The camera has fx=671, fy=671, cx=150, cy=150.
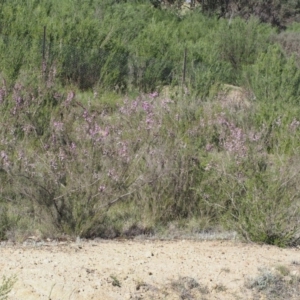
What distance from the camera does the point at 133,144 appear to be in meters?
7.97

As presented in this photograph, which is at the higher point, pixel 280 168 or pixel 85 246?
pixel 280 168

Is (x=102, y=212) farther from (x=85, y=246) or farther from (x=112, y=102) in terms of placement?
(x=112, y=102)

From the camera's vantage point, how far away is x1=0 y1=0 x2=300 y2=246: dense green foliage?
6.73 m

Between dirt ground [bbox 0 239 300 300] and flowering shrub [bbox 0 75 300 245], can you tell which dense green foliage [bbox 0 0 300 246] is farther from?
dirt ground [bbox 0 239 300 300]

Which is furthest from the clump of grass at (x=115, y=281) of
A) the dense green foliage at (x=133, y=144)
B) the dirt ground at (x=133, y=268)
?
the dense green foliage at (x=133, y=144)

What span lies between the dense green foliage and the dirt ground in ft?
1.72

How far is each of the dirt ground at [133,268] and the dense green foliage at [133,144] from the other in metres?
0.53

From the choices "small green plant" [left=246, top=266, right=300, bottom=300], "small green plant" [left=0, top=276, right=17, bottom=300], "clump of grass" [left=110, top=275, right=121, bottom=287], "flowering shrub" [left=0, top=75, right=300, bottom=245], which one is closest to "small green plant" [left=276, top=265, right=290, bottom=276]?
"small green plant" [left=246, top=266, right=300, bottom=300]

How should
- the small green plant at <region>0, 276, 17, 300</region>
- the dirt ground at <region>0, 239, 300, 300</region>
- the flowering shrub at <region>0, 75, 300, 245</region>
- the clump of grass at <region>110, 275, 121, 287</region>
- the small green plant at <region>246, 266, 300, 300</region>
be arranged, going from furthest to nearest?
the flowering shrub at <region>0, 75, 300, 245</region>, the small green plant at <region>246, 266, 300, 300</region>, the clump of grass at <region>110, 275, 121, 287</region>, the dirt ground at <region>0, 239, 300, 300</region>, the small green plant at <region>0, 276, 17, 300</region>

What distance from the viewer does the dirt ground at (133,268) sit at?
512 cm

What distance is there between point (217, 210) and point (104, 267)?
2.32 metres

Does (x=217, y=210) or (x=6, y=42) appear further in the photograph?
(x=6, y=42)

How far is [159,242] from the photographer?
6570 mm

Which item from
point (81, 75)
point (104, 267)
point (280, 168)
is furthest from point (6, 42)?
point (104, 267)
